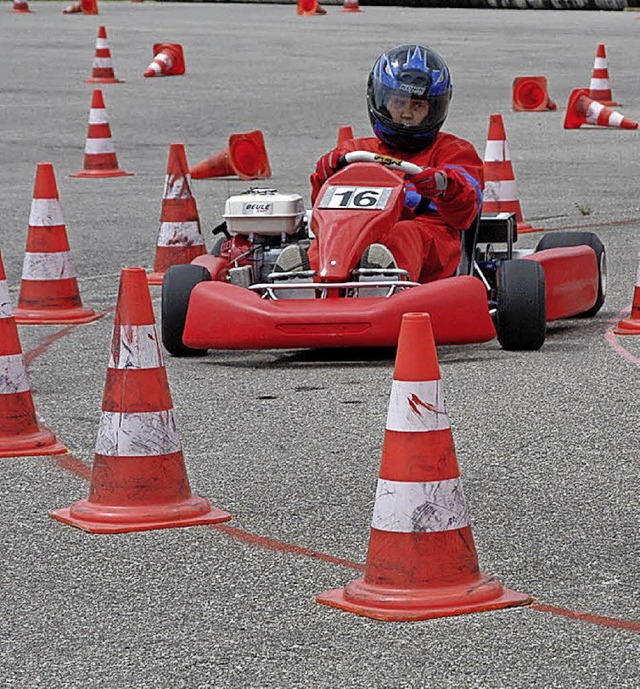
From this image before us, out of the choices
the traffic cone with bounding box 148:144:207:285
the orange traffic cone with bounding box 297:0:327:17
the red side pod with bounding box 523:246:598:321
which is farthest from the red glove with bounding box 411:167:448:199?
the orange traffic cone with bounding box 297:0:327:17

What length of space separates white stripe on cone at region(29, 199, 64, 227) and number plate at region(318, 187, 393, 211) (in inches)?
60.2

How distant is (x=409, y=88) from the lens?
7770 mm

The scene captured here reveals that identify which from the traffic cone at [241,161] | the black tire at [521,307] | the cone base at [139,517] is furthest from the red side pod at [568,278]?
the traffic cone at [241,161]

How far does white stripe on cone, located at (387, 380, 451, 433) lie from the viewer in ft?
13.8

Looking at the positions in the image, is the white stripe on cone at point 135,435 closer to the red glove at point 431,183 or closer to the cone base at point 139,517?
the cone base at point 139,517

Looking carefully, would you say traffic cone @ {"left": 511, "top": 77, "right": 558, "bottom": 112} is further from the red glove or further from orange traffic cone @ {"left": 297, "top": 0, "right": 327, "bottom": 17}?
orange traffic cone @ {"left": 297, "top": 0, "right": 327, "bottom": 17}

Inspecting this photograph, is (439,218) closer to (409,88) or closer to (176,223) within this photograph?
(409,88)

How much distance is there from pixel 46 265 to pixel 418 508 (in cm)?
464

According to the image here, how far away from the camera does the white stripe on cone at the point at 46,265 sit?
8484 mm

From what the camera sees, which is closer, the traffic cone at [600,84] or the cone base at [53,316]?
the cone base at [53,316]

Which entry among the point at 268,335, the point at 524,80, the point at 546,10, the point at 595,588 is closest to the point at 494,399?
the point at 268,335

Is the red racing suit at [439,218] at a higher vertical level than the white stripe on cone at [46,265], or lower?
higher

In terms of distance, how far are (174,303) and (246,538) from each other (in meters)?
2.74

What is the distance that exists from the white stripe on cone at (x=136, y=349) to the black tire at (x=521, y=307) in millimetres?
2449
